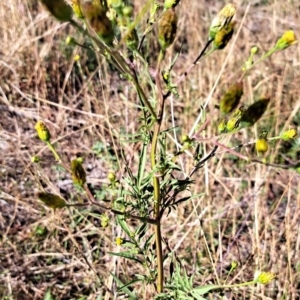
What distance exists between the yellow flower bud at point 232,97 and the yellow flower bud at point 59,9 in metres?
0.29

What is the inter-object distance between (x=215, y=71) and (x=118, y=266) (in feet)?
4.29

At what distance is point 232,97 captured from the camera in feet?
2.85

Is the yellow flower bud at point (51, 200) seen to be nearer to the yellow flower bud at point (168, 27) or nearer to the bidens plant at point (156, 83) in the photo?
the bidens plant at point (156, 83)

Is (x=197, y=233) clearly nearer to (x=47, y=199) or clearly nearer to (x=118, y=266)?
(x=118, y=266)

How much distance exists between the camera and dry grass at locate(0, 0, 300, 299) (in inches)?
70.7

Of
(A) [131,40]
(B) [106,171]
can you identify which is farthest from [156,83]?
(B) [106,171]

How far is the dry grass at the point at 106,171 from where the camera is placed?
1796 mm

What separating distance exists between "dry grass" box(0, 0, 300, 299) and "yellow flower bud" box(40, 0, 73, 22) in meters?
0.71

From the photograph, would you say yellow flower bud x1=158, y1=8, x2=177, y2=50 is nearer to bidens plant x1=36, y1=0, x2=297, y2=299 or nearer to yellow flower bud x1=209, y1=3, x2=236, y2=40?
bidens plant x1=36, y1=0, x2=297, y2=299

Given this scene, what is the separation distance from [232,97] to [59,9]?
12.5 inches

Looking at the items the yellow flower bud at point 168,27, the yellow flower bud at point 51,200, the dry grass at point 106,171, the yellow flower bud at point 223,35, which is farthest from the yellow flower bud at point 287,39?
the dry grass at point 106,171

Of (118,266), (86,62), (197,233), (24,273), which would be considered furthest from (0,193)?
(86,62)

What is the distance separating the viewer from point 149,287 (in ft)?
5.02

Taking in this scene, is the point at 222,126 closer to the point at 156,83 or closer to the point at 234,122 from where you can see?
the point at 234,122
